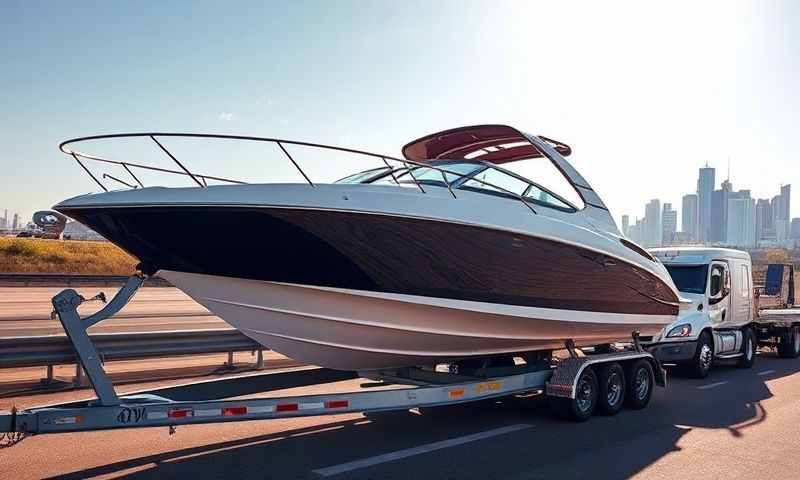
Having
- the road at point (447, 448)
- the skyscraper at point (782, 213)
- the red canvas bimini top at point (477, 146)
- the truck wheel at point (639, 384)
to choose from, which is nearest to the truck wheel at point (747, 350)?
the road at point (447, 448)

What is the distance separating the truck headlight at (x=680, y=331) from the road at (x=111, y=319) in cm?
934

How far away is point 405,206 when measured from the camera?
19.4ft

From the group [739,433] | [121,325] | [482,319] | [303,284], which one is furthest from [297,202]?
[121,325]

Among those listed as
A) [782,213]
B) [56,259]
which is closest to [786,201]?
[782,213]

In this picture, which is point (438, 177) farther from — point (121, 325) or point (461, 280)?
point (121, 325)

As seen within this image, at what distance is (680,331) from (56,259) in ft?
118

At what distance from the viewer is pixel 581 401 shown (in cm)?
752

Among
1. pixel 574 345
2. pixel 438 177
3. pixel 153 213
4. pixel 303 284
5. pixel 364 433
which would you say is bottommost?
pixel 364 433

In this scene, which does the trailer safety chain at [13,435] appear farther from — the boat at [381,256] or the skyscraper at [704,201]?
the skyscraper at [704,201]

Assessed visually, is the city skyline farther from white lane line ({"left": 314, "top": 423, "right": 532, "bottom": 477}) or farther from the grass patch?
white lane line ({"left": 314, "top": 423, "right": 532, "bottom": 477})

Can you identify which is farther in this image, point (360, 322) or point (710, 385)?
point (710, 385)

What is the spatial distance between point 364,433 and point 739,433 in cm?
368

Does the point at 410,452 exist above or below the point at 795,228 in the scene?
below

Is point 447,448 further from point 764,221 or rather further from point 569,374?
point 764,221
